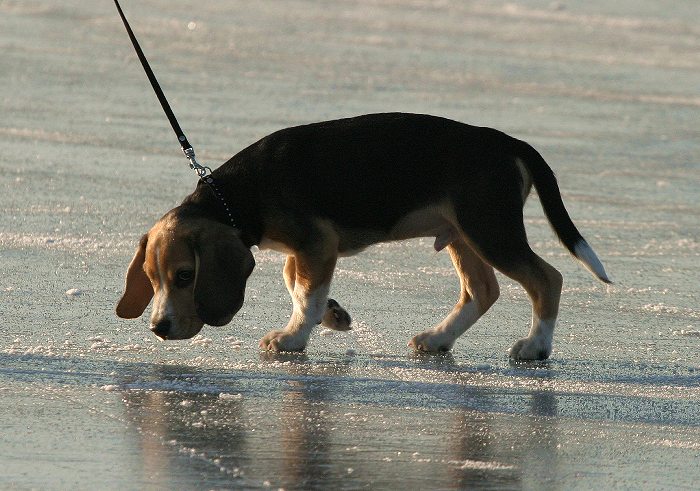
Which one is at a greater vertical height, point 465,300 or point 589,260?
point 589,260

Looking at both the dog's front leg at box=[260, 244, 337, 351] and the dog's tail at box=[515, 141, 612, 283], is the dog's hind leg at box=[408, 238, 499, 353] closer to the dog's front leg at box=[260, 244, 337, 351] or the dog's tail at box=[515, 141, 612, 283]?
the dog's tail at box=[515, 141, 612, 283]

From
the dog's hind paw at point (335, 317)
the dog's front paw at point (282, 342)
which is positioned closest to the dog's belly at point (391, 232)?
the dog's hind paw at point (335, 317)

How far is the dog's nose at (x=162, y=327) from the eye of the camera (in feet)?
20.1

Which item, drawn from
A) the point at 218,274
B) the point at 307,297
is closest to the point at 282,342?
the point at 307,297

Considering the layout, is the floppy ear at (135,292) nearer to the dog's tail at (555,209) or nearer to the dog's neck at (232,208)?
the dog's neck at (232,208)

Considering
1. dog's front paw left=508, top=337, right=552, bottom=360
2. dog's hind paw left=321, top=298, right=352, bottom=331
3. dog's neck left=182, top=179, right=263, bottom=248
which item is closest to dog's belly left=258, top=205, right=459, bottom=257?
dog's neck left=182, top=179, right=263, bottom=248

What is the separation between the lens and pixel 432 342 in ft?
21.5

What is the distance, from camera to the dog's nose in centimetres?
613

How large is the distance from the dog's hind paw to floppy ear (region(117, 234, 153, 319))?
2.40 ft

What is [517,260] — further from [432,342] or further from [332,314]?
[332,314]

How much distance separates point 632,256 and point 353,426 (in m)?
3.24

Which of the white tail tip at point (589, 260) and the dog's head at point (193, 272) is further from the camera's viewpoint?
the white tail tip at point (589, 260)

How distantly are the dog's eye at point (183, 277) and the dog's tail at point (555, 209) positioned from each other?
1.43 metres

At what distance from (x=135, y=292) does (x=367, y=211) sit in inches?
38.5
